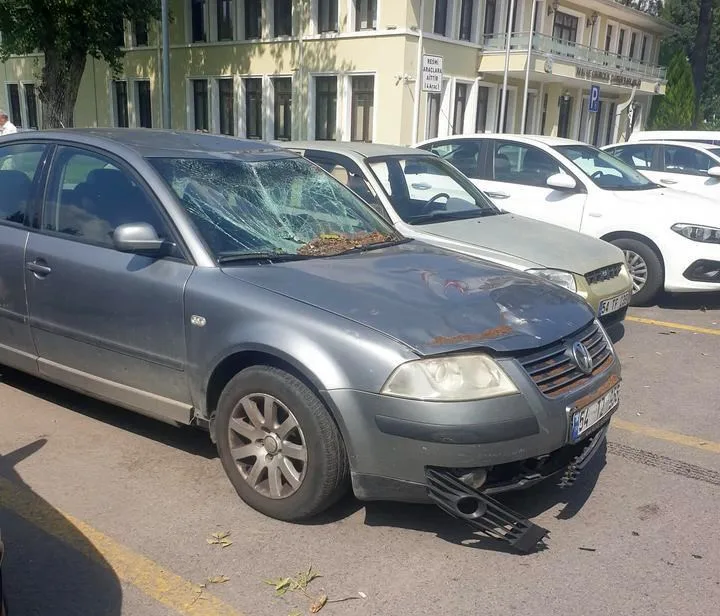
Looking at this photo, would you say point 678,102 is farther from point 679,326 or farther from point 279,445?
point 279,445

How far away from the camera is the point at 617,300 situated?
5633mm

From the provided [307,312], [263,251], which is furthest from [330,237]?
[307,312]

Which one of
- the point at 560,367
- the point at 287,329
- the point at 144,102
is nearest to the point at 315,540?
the point at 287,329

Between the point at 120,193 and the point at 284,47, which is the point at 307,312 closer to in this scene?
the point at 120,193

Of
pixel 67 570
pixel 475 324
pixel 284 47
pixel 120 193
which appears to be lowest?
pixel 67 570

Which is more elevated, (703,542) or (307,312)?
(307,312)

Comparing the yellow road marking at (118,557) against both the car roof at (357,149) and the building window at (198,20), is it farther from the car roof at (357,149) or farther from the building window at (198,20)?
the building window at (198,20)

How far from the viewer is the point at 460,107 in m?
24.3

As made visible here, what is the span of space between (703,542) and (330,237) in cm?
234

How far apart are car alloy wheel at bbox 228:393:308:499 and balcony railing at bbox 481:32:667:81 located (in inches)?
882

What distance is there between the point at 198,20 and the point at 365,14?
312 inches

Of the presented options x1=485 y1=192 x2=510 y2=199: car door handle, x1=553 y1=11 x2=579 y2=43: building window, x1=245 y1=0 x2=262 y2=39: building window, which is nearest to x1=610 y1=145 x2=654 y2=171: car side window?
x1=485 y1=192 x2=510 y2=199: car door handle

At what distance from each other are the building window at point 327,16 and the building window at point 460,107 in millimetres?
4463

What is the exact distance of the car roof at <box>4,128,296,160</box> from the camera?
400 centimetres
